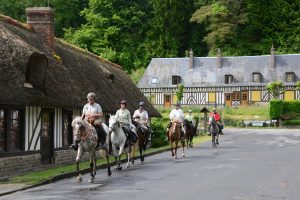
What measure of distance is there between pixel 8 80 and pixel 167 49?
77.4 meters

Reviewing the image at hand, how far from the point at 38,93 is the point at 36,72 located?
91cm

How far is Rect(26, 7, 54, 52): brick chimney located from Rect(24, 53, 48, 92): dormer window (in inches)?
202

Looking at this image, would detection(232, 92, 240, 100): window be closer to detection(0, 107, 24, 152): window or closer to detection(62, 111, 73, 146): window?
detection(62, 111, 73, 146): window

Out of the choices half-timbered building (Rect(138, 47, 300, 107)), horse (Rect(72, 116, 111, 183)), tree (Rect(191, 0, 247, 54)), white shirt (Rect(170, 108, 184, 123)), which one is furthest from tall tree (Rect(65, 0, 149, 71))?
horse (Rect(72, 116, 111, 183))

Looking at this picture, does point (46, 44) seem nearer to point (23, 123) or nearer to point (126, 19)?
point (23, 123)

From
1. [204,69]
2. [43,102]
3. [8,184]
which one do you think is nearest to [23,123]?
[43,102]

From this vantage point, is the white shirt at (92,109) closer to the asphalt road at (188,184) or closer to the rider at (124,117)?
the asphalt road at (188,184)

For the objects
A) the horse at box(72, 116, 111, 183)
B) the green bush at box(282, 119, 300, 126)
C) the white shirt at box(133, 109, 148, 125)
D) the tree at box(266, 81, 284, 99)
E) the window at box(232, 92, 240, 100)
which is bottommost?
the green bush at box(282, 119, 300, 126)

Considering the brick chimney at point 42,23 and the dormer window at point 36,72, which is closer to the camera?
A: the dormer window at point 36,72

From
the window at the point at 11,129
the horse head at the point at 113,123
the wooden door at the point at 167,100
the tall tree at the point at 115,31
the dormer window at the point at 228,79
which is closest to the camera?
the window at the point at 11,129

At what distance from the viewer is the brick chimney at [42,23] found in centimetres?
2579

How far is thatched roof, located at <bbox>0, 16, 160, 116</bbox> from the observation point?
60.7ft

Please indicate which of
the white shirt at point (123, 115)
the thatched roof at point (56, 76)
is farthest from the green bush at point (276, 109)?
the white shirt at point (123, 115)

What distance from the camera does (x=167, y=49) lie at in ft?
311
